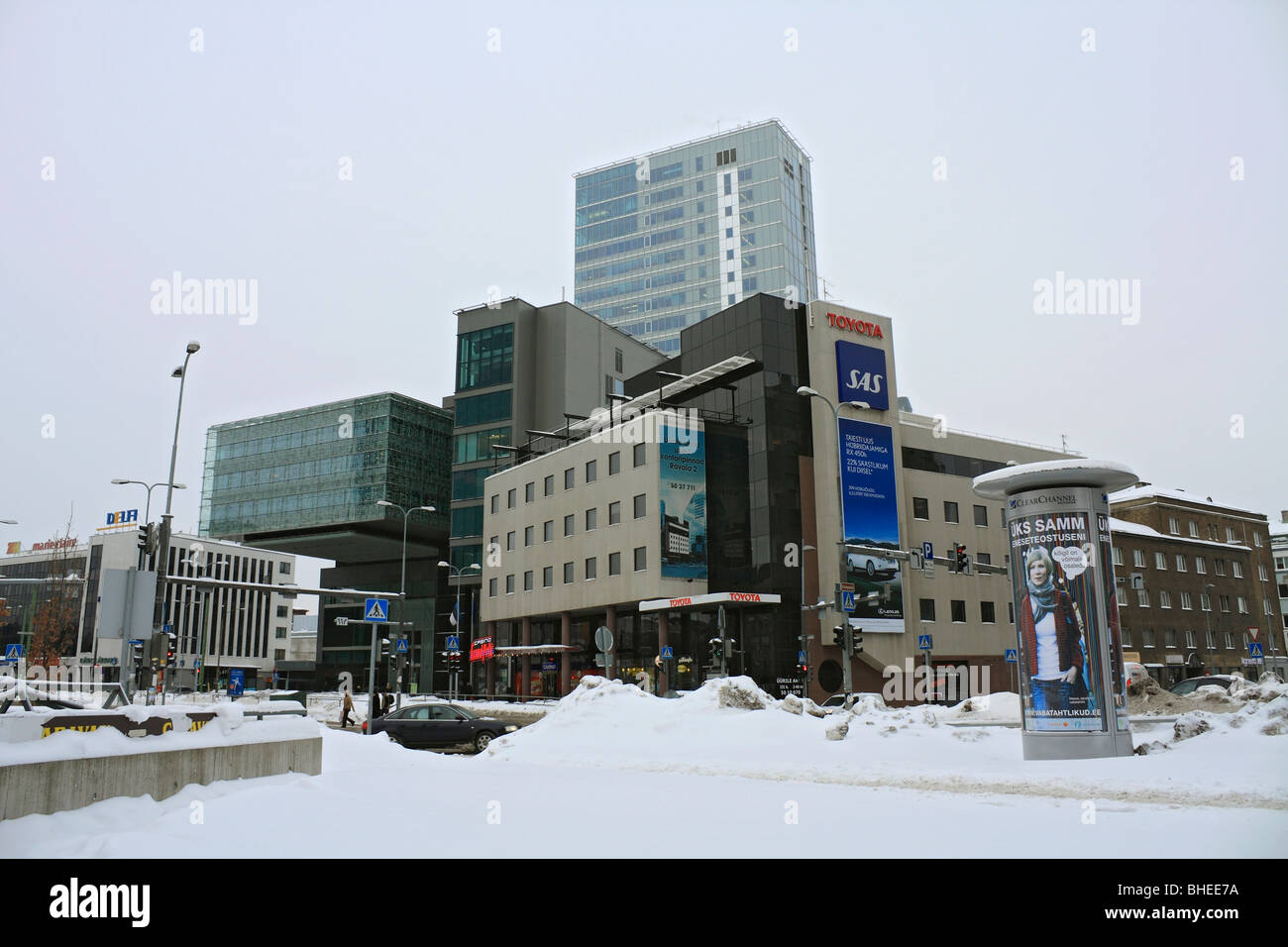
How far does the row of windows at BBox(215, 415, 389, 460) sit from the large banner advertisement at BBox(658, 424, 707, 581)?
45.4m

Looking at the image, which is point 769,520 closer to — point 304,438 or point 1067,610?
point 1067,610

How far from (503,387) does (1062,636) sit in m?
71.2

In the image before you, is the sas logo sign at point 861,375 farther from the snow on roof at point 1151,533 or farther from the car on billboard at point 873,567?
the snow on roof at point 1151,533

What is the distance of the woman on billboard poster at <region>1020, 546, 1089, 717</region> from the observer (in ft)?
53.7

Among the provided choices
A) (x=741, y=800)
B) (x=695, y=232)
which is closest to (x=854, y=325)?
(x=741, y=800)

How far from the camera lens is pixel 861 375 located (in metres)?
57.3

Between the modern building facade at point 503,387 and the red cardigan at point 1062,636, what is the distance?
6686 centimetres

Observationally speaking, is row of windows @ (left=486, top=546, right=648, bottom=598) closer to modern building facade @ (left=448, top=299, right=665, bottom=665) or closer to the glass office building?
modern building facade @ (left=448, top=299, right=665, bottom=665)

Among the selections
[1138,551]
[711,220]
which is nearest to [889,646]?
[1138,551]

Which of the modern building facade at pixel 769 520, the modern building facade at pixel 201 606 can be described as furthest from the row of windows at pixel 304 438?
the modern building facade at pixel 769 520

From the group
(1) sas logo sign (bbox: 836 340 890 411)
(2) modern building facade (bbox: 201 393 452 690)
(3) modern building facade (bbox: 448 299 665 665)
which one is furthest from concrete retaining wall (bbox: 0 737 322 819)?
(2) modern building facade (bbox: 201 393 452 690)

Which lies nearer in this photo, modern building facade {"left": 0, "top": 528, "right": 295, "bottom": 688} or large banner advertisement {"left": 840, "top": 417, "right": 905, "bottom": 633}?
large banner advertisement {"left": 840, "top": 417, "right": 905, "bottom": 633}

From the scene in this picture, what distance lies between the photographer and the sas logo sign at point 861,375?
186ft
